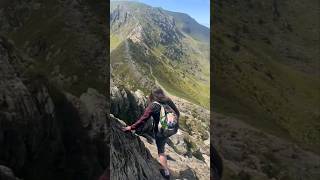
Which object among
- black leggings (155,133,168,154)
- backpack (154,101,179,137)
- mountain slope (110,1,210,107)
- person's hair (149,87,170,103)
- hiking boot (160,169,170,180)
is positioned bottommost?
hiking boot (160,169,170,180)

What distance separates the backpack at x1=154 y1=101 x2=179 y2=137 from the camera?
15539mm

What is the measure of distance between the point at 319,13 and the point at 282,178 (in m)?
5.21

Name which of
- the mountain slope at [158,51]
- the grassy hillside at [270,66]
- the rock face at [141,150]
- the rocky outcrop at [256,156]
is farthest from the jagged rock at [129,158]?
the grassy hillside at [270,66]

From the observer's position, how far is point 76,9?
50.8ft

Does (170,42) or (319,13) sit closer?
(319,13)

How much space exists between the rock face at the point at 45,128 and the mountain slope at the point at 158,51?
163 cm

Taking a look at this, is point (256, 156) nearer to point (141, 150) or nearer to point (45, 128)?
point (141, 150)

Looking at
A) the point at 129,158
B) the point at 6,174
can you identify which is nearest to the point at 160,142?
the point at 129,158

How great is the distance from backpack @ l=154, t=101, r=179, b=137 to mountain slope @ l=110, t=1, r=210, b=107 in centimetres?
78

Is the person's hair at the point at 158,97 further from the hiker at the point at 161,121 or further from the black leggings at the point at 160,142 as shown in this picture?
the black leggings at the point at 160,142

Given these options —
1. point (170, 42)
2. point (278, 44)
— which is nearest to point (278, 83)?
point (278, 44)

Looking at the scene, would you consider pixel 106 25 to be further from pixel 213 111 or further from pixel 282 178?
pixel 282 178

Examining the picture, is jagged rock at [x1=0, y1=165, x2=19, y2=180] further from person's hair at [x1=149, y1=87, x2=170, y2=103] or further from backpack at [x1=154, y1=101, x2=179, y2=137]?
person's hair at [x1=149, y1=87, x2=170, y2=103]

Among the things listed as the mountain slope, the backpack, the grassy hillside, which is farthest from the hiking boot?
the grassy hillside
